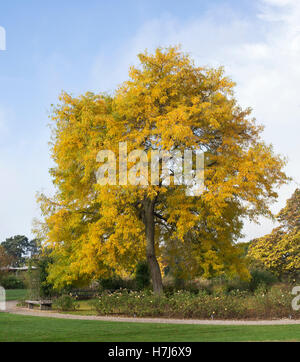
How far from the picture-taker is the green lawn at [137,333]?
9.51 m

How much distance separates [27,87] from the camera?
1686 centimetres

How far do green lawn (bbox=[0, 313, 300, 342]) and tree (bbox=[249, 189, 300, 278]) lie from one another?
646 inches

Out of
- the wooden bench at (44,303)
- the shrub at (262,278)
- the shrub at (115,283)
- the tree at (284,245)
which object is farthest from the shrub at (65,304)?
the tree at (284,245)

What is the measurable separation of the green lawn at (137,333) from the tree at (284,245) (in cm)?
1641

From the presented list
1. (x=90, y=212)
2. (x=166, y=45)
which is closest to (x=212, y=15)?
(x=166, y=45)

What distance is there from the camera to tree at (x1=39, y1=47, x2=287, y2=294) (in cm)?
1722

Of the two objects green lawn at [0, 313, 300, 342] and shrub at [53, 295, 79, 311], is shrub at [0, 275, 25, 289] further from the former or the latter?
green lawn at [0, 313, 300, 342]

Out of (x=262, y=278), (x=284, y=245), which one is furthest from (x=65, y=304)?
(x=284, y=245)

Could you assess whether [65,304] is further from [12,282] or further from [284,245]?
[12,282]

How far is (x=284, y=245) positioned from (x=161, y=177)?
1404 cm

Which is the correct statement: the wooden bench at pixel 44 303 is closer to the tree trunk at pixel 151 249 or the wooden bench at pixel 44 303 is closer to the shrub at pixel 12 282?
the tree trunk at pixel 151 249

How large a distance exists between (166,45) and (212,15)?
8.55 feet

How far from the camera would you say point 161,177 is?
1755 centimetres
